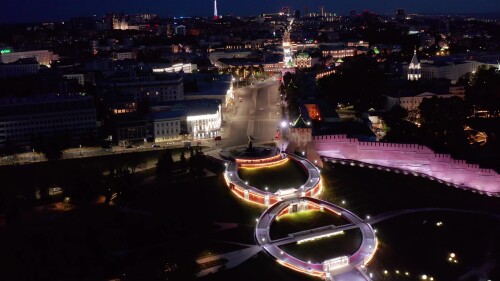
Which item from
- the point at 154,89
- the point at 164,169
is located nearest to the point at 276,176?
the point at 164,169

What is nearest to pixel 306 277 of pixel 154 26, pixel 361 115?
pixel 361 115

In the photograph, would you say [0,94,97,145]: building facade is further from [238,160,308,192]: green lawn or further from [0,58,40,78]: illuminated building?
[0,58,40,78]: illuminated building

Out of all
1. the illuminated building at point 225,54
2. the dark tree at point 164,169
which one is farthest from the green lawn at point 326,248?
the illuminated building at point 225,54

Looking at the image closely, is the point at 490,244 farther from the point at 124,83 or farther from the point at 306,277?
the point at 124,83

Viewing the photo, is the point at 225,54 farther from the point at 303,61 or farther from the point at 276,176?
the point at 276,176

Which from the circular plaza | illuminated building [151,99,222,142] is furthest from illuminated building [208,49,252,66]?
→ the circular plaza
